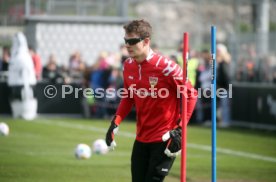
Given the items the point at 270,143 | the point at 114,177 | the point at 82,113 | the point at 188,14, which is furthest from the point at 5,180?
the point at 188,14

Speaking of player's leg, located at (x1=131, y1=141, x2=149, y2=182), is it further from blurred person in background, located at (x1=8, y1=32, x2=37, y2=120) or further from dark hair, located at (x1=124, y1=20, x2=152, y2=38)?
blurred person in background, located at (x1=8, y1=32, x2=37, y2=120)

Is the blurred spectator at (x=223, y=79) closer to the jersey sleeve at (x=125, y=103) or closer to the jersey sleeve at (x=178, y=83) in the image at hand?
the jersey sleeve at (x=125, y=103)

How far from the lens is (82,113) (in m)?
29.1

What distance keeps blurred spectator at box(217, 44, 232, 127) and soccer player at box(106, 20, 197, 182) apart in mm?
14290

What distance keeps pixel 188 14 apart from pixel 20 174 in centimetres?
3417

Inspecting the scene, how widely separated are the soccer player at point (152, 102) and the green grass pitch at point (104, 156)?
433 centimetres

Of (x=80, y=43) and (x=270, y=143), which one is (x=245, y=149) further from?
(x=80, y=43)

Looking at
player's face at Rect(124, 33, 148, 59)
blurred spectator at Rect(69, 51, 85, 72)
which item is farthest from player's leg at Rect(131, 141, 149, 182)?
blurred spectator at Rect(69, 51, 85, 72)

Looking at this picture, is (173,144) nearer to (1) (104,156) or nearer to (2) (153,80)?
(2) (153,80)

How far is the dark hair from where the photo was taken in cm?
932

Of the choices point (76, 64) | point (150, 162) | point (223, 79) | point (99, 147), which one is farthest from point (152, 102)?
point (76, 64)

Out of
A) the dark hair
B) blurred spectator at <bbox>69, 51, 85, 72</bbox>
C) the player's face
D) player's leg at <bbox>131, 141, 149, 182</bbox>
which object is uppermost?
Answer: the dark hair

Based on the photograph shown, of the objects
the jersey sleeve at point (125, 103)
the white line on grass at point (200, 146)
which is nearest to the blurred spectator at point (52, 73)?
the white line on grass at point (200, 146)

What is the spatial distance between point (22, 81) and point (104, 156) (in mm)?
9681
